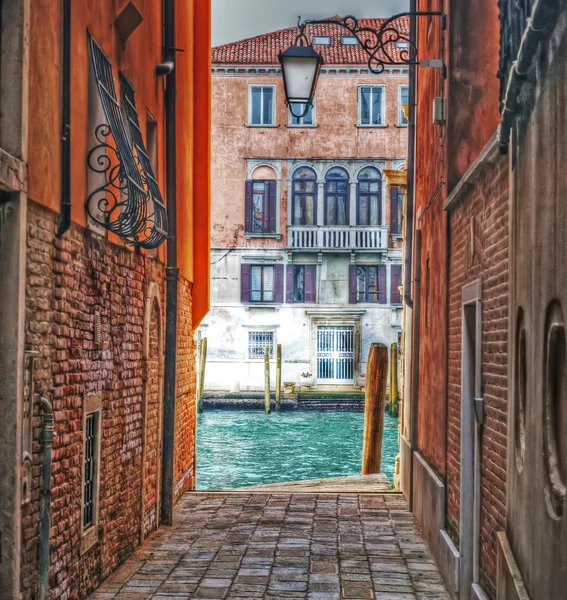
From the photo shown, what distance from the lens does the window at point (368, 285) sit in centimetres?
3384

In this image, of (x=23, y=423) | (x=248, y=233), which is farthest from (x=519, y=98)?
(x=248, y=233)

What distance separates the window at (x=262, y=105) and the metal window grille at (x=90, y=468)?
93.1 feet

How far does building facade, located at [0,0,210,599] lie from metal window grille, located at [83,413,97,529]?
14 mm

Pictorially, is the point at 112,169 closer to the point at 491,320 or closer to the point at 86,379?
the point at 86,379

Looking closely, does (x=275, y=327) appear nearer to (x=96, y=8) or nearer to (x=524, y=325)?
(x=96, y=8)

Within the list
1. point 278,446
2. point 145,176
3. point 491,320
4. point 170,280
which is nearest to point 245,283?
point 278,446

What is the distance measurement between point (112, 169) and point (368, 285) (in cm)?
2804

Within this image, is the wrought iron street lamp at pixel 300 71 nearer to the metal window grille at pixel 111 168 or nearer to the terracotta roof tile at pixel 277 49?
the metal window grille at pixel 111 168

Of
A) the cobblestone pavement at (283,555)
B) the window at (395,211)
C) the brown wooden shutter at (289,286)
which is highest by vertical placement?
the window at (395,211)

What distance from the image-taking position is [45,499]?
5211 millimetres

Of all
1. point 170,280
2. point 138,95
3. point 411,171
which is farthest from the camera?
point 411,171

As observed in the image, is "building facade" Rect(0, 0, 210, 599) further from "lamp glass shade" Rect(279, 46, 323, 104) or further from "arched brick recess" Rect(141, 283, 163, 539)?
"lamp glass shade" Rect(279, 46, 323, 104)

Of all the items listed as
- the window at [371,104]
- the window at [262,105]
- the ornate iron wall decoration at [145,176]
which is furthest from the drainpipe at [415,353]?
the window at [262,105]

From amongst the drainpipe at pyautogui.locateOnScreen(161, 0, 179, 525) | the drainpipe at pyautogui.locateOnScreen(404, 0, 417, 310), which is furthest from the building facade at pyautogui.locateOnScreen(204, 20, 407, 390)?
the drainpipe at pyautogui.locateOnScreen(161, 0, 179, 525)
